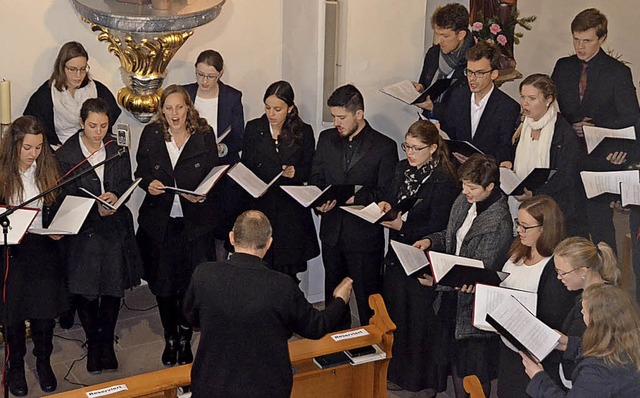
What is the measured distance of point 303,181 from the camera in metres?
Result: 6.62

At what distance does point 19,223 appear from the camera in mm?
5336

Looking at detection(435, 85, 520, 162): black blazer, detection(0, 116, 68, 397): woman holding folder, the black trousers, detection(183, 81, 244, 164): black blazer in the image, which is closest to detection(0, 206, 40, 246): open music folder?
detection(0, 116, 68, 397): woman holding folder

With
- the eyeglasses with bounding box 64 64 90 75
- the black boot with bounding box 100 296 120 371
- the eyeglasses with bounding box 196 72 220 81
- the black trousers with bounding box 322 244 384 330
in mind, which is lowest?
the black boot with bounding box 100 296 120 371

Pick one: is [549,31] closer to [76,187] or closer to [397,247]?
[397,247]

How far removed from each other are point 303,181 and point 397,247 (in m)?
1.29

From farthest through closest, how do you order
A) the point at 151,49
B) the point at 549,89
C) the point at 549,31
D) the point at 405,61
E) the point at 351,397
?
the point at 549,31 → the point at 405,61 → the point at 151,49 → the point at 549,89 → the point at 351,397

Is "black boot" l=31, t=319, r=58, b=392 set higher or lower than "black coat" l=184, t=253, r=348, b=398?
lower

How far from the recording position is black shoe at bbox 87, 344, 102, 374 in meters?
6.25

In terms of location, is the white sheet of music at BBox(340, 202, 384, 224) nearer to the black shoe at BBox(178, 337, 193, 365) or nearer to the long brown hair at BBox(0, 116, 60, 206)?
the black shoe at BBox(178, 337, 193, 365)

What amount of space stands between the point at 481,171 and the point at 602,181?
1.01 meters

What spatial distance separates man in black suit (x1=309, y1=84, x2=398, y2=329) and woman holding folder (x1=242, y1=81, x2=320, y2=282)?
20cm

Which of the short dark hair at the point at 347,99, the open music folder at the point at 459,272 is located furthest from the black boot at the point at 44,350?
the open music folder at the point at 459,272

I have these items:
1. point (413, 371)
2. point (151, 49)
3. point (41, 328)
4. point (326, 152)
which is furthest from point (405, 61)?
point (41, 328)

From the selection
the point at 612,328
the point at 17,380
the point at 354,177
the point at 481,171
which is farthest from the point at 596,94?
the point at 17,380
